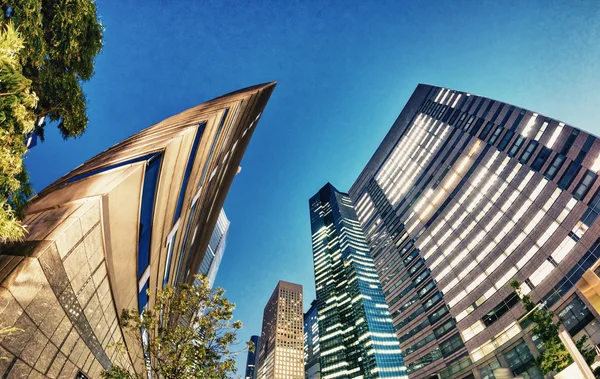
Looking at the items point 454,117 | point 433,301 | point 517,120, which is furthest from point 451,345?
point 454,117

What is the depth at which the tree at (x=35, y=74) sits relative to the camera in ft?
15.0

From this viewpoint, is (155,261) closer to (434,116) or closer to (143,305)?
(143,305)

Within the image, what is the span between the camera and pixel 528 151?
43.1m

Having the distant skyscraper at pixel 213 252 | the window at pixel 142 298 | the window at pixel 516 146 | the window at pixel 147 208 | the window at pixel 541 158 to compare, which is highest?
the distant skyscraper at pixel 213 252

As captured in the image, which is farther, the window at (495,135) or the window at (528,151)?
the window at (495,135)

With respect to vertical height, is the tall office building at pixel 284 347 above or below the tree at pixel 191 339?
above

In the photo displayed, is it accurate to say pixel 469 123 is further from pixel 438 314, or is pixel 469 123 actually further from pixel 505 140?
pixel 438 314

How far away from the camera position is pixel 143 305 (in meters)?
15.1

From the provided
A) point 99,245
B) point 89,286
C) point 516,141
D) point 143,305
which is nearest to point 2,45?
point 99,245

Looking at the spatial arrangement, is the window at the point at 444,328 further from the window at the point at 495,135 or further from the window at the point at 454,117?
the window at the point at 454,117

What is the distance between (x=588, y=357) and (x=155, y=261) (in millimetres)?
33478

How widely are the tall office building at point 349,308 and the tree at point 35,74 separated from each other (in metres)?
132

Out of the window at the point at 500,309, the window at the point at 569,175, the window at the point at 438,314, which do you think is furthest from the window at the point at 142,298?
the window at the point at 438,314

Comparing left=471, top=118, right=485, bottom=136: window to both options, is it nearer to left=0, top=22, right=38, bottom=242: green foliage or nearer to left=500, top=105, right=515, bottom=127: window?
left=500, top=105, right=515, bottom=127: window
